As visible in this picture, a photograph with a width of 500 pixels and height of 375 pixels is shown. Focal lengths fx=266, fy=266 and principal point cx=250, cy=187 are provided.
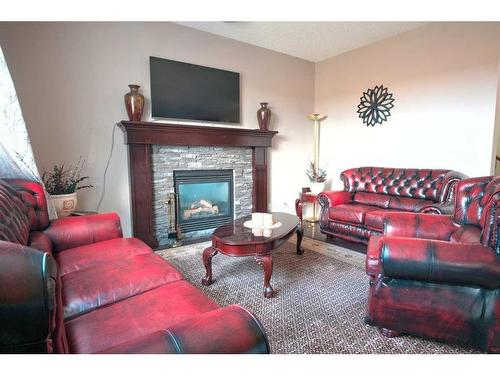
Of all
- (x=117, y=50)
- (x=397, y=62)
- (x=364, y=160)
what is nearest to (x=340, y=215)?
(x=364, y=160)

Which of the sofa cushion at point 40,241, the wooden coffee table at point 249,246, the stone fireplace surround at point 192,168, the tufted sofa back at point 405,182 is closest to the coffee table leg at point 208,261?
the wooden coffee table at point 249,246

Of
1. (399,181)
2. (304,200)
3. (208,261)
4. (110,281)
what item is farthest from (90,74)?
(399,181)

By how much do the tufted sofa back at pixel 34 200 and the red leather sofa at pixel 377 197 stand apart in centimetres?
287

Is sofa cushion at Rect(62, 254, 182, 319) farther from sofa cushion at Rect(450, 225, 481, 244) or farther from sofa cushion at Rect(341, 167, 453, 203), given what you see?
sofa cushion at Rect(341, 167, 453, 203)

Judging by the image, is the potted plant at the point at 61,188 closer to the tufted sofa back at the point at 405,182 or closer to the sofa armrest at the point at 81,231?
the sofa armrest at the point at 81,231

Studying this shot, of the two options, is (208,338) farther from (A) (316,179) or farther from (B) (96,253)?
→ (A) (316,179)

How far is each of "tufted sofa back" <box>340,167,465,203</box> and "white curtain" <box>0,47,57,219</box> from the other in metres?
3.62

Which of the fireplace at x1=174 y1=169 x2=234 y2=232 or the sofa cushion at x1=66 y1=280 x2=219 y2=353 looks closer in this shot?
the sofa cushion at x1=66 y1=280 x2=219 y2=353

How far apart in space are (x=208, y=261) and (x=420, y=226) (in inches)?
63.1

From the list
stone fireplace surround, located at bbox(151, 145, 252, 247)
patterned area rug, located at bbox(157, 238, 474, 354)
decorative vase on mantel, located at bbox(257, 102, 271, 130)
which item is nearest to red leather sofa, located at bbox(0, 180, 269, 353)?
patterned area rug, located at bbox(157, 238, 474, 354)

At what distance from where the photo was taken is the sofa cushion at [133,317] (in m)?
0.89

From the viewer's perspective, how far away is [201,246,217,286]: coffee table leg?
2.11 metres

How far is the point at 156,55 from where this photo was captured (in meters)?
3.20
